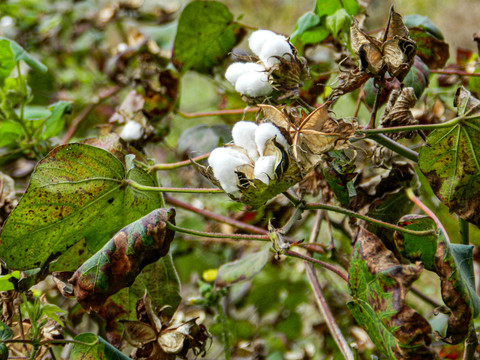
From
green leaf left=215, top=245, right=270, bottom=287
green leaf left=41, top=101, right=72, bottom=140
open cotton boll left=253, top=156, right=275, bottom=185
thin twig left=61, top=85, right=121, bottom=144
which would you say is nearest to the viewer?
open cotton boll left=253, top=156, right=275, bottom=185

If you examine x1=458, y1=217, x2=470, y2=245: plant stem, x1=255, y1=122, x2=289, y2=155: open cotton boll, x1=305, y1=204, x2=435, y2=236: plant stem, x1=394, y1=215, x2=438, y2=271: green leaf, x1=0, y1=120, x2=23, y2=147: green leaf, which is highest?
x1=255, y1=122, x2=289, y2=155: open cotton boll

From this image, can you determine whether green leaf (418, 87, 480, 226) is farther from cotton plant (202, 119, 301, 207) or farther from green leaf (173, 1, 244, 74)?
green leaf (173, 1, 244, 74)

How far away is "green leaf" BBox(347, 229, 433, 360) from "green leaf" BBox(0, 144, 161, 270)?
241 mm

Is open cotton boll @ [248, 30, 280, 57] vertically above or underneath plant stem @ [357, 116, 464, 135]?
above

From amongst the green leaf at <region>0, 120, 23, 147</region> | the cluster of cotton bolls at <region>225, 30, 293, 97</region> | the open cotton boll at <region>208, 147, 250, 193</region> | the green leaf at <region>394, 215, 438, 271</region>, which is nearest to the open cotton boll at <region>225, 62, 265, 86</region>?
the cluster of cotton bolls at <region>225, 30, 293, 97</region>

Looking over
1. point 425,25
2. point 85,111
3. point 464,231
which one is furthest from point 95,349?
point 85,111

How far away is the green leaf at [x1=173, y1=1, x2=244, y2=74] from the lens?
2.38 feet

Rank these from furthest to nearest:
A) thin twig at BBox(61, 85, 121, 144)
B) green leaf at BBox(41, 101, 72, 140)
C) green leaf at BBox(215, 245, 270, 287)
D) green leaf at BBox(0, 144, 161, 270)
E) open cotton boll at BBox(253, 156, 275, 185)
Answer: thin twig at BBox(61, 85, 121, 144) → green leaf at BBox(41, 101, 72, 140) → green leaf at BBox(215, 245, 270, 287) → green leaf at BBox(0, 144, 161, 270) → open cotton boll at BBox(253, 156, 275, 185)

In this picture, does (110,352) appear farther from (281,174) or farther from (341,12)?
(341,12)

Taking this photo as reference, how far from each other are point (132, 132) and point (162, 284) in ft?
0.79

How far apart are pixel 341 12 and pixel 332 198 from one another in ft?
0.81

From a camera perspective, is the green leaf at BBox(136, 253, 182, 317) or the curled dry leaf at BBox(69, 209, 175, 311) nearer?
the curled dry leaf at BBox(69, 209, 175, 311)

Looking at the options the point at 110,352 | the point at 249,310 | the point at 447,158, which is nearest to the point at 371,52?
the point at 447,158

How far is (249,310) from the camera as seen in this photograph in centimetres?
103
